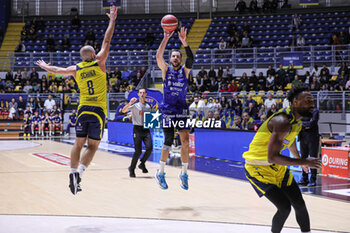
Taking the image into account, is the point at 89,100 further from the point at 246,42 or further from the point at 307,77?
the point at 246,42

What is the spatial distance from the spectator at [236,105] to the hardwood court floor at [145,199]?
293 inches

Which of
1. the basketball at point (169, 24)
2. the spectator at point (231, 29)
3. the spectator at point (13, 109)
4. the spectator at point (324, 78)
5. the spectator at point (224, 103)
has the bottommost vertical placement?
the spectator at point (13, 109)

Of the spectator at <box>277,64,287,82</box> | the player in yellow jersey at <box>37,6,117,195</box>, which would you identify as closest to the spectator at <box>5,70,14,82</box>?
the spectator at <box>277,64,287,82</box>

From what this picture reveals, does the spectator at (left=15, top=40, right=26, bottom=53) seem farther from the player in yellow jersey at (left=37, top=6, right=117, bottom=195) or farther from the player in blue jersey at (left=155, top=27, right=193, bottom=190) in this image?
the player in yellow jersey at (left=37, top=6, right=117, bottom=195)

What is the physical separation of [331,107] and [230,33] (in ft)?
34.1

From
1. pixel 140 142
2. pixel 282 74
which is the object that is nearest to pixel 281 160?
pixel 140 142

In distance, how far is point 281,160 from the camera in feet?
14.1

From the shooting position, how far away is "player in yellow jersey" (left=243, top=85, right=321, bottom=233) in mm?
4336

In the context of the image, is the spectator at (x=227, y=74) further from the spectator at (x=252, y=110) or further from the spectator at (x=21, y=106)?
the spectator at (x=21, y=106)

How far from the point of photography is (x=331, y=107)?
1903 centimetres

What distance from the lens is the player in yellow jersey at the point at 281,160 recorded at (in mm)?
4336

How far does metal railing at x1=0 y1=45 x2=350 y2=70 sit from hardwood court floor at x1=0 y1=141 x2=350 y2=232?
14.0 m

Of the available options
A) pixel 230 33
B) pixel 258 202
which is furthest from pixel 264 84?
pixel 258 202

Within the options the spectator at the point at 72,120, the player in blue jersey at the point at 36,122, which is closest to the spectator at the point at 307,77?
the spectator at the point at 72,120
